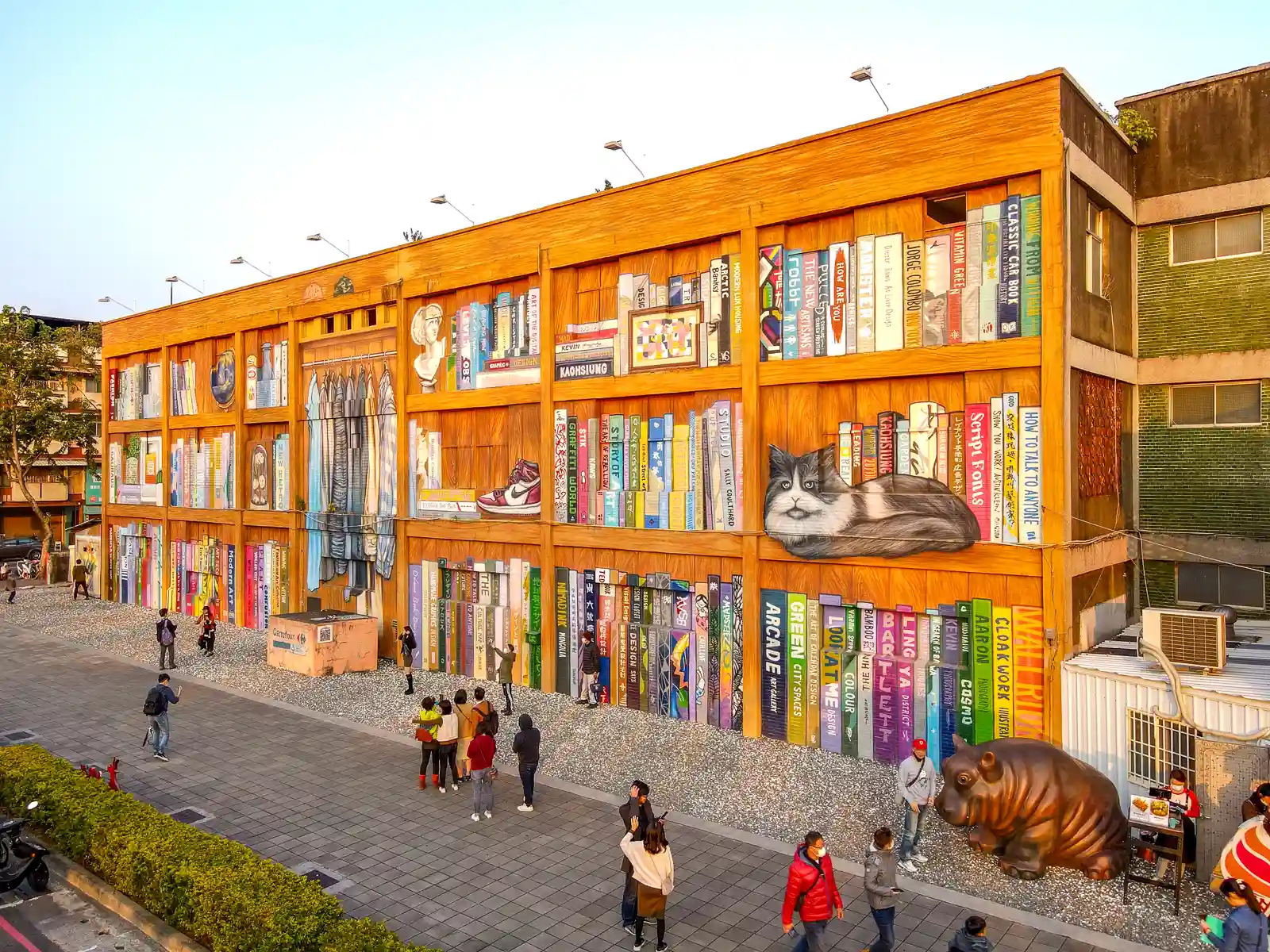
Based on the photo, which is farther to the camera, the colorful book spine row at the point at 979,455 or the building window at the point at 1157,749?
the colorful book spine row at the point at 979,455

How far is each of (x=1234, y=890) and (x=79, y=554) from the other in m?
43.2

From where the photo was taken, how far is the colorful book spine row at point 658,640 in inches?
688

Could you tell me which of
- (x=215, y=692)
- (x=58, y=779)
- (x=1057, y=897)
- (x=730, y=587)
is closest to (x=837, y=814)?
(x=1057, y=897)

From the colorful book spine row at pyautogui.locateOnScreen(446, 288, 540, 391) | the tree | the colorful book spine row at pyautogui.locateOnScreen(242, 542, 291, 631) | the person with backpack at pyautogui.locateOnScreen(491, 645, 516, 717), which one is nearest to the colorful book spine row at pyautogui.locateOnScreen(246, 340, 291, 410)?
the colorful book spine row at pyautogui.locateOnScreen(242, 542, 291, 631)

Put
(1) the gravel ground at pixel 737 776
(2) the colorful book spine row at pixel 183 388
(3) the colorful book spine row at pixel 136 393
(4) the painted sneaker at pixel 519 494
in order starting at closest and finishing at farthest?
(1) the gravel ground at pixel 737 776 < (4) the painted sneaker at pixel 519 494 < (2) the colorful book spine row at pixel 183 388 < (3) the colorful book spine row at pixel 136 393

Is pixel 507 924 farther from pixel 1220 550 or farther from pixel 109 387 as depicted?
pixel 109 387

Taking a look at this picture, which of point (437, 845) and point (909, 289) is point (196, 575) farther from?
point (909, 289)

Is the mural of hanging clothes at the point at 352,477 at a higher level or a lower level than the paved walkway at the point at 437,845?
higher

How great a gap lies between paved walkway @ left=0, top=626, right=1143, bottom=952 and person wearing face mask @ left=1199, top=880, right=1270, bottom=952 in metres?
1.92

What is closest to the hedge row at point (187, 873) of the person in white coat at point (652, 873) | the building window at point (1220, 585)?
the person in white coat at point (652, 873)

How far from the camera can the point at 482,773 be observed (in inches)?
530

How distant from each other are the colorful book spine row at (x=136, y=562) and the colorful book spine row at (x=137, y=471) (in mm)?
1092

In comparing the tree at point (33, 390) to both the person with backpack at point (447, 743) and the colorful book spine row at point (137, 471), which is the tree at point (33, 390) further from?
the person with backpack at point (447, 743)

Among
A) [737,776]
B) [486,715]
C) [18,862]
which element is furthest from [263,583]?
[737,776]
